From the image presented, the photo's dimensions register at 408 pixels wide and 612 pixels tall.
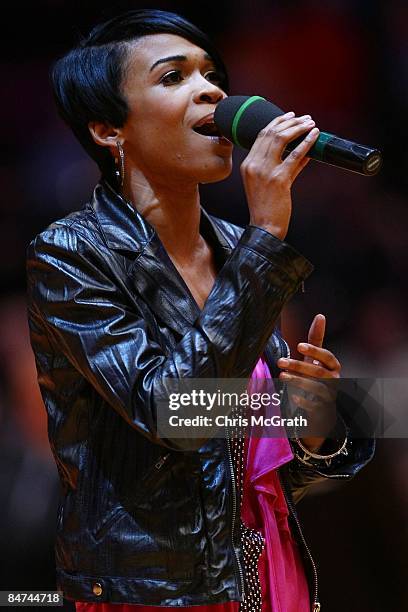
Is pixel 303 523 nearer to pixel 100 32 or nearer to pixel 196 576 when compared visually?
pixel 196 576

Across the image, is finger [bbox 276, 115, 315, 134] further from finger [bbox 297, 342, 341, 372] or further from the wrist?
finger [bbox 297, 342, 341, 372]

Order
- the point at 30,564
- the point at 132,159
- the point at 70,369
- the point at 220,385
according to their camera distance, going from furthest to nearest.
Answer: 1. the point at 30,564
2. the point at 132,159
3. the point at 70,369
4. the point at 220,385

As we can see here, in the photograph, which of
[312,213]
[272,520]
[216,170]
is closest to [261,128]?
[216,170]

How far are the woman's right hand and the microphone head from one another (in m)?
0.02

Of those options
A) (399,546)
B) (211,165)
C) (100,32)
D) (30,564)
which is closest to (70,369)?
(211,165)

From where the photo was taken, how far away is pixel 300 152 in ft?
3.55

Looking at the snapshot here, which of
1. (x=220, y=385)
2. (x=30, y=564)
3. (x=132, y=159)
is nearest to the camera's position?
(x=220, y=385)

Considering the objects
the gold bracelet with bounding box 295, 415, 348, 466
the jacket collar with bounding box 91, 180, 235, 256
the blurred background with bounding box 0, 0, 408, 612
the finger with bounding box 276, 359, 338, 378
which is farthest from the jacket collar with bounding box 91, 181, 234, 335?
the blurred background with bounding box 0, 0, 408, 612

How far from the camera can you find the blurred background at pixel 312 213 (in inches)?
72.4

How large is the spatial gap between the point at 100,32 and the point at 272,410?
573 millimetres

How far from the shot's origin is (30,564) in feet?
5.91

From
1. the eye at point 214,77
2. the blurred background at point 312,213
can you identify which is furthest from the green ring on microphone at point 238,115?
the blurred background at point 312,213

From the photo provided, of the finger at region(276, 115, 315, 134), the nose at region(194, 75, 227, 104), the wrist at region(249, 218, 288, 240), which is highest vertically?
the nose at region(194, 75, 227, 104)

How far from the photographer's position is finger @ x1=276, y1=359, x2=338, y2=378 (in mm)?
1209
